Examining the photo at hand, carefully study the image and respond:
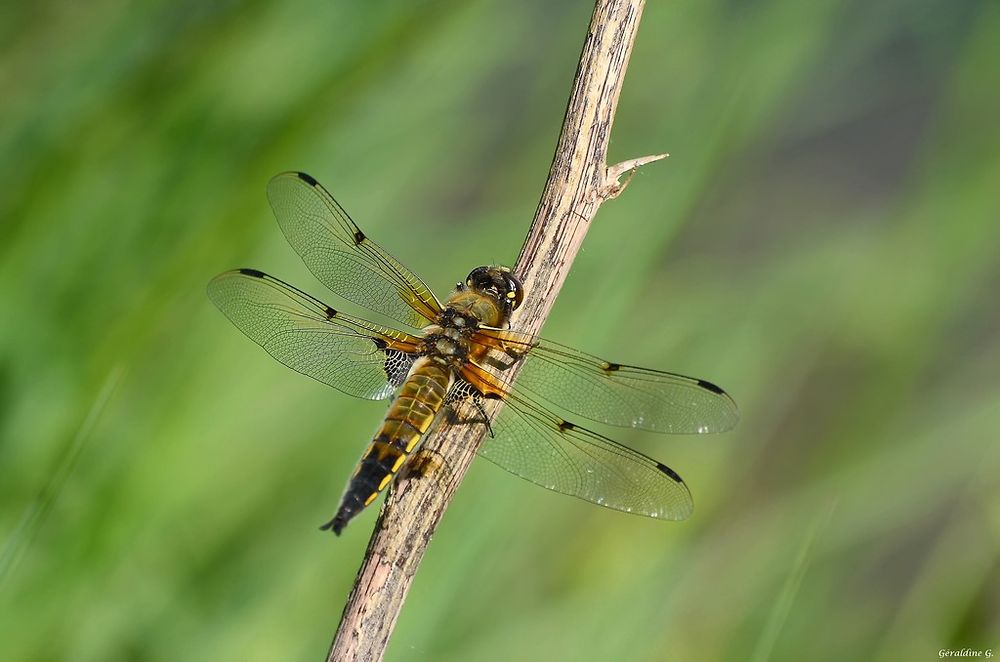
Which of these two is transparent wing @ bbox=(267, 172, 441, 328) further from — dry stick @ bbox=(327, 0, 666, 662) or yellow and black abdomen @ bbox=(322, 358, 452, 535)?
dry stick @ bbox=(327, 0, 666, 662)

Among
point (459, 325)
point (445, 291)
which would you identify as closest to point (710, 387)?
point (459, 325)

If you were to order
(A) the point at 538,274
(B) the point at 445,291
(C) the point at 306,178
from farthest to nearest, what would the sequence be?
1. (B) the point at 445,291
2. (C) the point at 306,178
3. (A) the point at 538,274

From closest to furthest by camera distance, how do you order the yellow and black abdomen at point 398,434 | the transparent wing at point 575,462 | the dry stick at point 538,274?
1. the dry stick at point 538,274
2. the yellow and black abdomen at point 398,434
3. the transparent wing at point 575,462

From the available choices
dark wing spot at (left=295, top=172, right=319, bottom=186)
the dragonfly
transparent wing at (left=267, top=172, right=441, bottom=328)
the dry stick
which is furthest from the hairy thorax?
dark wing spot at (left=295, top=172, right=319, bottom=186)

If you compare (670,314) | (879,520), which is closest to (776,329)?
(670,314)

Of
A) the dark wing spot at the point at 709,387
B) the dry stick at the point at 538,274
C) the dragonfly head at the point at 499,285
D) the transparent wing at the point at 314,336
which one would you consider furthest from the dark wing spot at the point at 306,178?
the dark wing spot at the point at 709,387

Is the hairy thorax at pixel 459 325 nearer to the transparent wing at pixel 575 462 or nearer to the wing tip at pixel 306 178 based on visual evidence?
the transparent wing at pixel 575 462

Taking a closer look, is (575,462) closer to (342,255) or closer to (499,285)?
(499,285)
